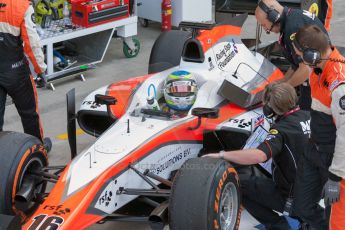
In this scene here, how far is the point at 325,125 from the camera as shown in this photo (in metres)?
4.47

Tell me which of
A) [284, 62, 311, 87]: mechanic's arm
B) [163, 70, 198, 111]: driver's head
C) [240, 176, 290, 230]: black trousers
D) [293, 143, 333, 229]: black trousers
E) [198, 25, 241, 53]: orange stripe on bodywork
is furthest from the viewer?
[198, 25, 241, 53]: orange stripe on bodywork

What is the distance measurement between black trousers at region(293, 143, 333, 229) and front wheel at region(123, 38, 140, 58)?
546cm

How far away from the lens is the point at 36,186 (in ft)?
17.5

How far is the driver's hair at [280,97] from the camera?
16.0 feet

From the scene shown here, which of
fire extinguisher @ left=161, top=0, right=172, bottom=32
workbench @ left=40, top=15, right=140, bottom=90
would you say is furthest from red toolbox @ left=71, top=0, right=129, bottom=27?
fire extinguisher @ left=161, top=0, right=172, bottom=32

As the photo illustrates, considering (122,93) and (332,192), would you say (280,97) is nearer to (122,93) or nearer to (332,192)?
(332,192)

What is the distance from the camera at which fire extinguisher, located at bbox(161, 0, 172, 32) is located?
1052cm

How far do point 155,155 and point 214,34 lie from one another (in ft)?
5.73

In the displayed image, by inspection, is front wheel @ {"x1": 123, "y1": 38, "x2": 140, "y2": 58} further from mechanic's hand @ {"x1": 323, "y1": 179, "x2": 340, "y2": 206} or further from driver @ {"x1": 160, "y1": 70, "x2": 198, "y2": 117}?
mechanic's hand @ {"x1": 323, "y1": 179, "x2": 340, "y2": 206}

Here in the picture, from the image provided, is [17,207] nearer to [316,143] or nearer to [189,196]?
[189,196]

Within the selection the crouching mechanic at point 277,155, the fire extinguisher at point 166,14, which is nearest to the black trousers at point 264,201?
the crouching mechanic at point 277,155

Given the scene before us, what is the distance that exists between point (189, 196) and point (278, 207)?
95 cm

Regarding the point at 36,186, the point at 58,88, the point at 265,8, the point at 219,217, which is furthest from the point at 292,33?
the point at 58,88

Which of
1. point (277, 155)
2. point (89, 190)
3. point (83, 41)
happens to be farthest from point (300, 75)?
point (83, 41)
